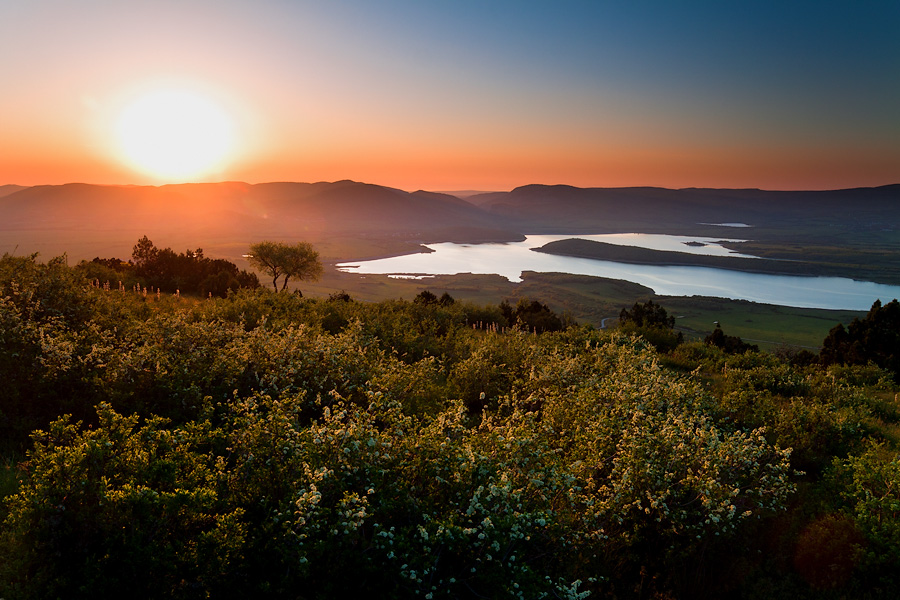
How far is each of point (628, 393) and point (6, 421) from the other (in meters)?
11.1

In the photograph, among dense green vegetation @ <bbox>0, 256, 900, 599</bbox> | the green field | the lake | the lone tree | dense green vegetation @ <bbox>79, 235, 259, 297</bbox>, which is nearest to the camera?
dense green vegetation @ <bbox>0, 256, 900, 599</bbox>

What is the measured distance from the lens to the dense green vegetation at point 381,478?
4.86 metres

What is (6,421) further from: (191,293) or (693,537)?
(191,293)

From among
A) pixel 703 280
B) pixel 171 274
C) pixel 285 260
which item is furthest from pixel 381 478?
pixel 703 280

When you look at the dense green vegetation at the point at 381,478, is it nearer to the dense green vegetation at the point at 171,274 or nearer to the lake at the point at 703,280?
the dense green vegetation at the point at 171,274

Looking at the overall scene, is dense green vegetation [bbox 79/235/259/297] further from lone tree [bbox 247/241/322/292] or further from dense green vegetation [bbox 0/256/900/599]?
lone tree [bbox 247/241/322/292]

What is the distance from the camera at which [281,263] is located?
57281 millimetres

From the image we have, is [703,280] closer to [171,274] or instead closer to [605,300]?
[605,300]

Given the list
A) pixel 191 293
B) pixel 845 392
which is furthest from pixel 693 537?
pixel 191 293

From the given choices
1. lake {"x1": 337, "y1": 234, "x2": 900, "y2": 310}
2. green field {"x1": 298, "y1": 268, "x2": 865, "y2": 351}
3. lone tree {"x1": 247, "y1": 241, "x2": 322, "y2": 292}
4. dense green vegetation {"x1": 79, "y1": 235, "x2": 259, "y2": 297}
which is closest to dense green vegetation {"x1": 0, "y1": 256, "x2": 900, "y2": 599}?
→ dense green vegetation {"x1": 79, "y1": 235, "x2": 259, "y2": 297}

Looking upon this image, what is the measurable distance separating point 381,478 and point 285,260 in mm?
54883

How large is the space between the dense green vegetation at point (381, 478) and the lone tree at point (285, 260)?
143ft

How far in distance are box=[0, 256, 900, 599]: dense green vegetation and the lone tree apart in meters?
43.7

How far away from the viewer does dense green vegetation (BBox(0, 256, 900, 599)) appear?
486cm
